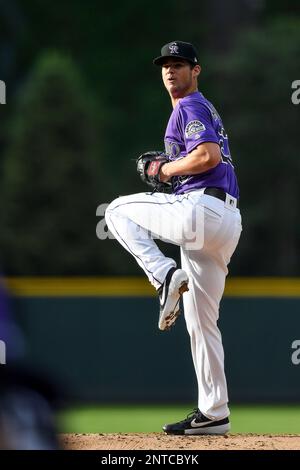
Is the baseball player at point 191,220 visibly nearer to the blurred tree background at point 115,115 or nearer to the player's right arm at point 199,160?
the player's right arm at point 199,160

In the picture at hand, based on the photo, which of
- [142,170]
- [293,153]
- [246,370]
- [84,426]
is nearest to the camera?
[142,170]

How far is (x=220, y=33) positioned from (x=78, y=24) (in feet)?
10.3

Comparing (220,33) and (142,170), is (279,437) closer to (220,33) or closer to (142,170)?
(142,170)

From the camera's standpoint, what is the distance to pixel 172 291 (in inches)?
197

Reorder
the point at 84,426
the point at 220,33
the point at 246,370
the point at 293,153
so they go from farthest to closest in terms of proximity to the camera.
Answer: the point at 220,33, the point at 293,153, the point at 246,370, the point at 84,426

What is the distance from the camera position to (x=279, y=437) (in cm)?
554

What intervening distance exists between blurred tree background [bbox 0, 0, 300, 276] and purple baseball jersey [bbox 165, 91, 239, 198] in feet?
31.7

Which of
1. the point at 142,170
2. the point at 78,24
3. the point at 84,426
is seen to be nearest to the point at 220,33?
the point at 78,24

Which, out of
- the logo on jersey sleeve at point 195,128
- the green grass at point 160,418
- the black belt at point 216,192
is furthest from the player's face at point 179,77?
the green grass at point 160,418

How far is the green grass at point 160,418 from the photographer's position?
879cm

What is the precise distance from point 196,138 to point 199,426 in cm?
137

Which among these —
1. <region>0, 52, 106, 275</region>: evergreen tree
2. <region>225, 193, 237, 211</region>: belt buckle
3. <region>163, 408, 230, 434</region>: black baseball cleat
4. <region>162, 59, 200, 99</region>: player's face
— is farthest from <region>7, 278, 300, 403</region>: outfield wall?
<region>0, 52, 106, 275</region>: evergreen tree

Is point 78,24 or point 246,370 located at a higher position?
point 78,24

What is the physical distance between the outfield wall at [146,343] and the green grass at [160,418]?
0.33ft
